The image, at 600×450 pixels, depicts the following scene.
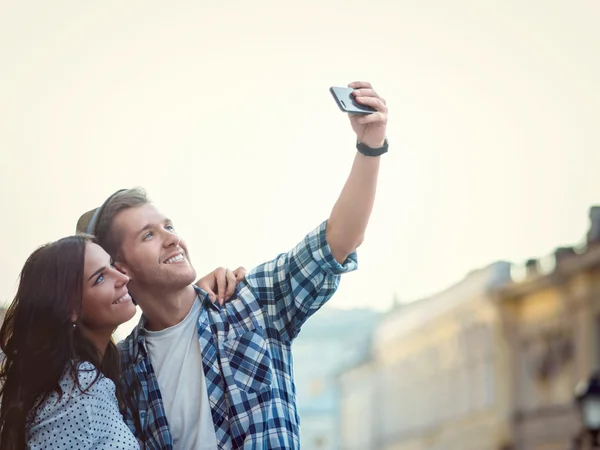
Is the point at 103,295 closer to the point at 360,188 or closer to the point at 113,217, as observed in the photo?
the point at 113,217

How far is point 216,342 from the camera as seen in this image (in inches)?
126

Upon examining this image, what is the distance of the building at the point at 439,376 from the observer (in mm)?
32656

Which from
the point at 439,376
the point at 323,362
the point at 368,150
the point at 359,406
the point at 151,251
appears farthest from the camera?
the point at 323,362

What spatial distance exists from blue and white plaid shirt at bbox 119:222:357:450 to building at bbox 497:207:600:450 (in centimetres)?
2233

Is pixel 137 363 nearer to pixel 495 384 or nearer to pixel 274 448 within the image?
pixel 274 448

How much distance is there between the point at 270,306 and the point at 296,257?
145mm

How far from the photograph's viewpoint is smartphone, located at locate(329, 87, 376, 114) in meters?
2.97

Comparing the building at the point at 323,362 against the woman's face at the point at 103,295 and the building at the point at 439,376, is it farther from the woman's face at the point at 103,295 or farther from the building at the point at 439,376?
the woman's face at the point at 103,295

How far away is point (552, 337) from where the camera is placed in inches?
1144

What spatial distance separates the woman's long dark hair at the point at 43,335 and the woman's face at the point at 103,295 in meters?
0.02

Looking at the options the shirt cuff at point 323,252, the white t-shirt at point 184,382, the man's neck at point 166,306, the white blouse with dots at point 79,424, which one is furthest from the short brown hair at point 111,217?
the white blouse with dots at point 79,424

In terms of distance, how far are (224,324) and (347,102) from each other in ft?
2.18

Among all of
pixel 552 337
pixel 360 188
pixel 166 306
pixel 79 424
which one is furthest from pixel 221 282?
pixel 552 337

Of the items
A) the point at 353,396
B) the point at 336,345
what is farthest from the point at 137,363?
the point at 336,345
